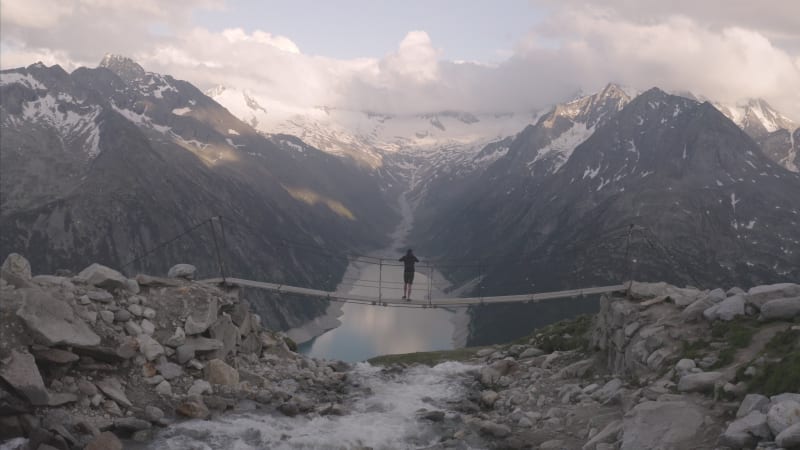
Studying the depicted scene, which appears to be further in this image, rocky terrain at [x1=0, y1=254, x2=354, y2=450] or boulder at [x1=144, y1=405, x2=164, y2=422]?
boulder at [x1=144, y1=405, x2=164, y2=422]

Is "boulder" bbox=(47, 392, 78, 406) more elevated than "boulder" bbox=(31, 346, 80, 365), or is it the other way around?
"boulder" bbox=(31, 346, 80, 365)

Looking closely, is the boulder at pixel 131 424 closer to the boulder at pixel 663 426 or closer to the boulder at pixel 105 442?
the boulder at pixel 105 442

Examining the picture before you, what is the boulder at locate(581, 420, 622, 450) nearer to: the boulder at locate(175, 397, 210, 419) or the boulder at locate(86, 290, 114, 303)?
the boulder at locate(175, 397, 210, 419)

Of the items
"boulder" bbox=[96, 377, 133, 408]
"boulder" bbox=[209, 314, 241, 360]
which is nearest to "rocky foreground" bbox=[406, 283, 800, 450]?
"boulder" bbox=[209, 314, 241, 360]

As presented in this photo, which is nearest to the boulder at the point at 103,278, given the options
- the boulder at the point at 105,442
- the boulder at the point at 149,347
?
the boulder at the point at 149,347

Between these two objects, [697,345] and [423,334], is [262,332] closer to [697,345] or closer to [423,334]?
[697,345]

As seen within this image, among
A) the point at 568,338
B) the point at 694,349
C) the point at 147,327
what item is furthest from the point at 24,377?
the point at 568,338
